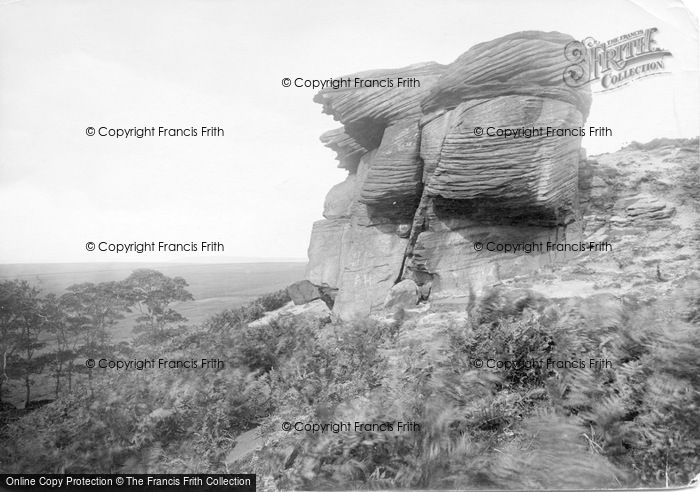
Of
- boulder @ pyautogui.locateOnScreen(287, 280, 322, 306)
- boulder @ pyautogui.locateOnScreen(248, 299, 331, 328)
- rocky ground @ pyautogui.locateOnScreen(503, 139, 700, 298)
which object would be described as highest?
rocky ground @ pyautogui.locateOnScreen(503, 139, 700, 298)

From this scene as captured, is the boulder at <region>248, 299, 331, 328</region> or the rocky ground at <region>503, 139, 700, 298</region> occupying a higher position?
the rocky ground at <region>503, 139, 700, 298</region>

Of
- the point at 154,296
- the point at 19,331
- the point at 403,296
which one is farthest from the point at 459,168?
the point at 19,331

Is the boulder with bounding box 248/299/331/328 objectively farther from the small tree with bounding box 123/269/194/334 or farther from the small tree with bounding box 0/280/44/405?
the small tree with bounding box 0/280/44/405

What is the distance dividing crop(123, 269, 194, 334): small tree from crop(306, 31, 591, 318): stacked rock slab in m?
3.42

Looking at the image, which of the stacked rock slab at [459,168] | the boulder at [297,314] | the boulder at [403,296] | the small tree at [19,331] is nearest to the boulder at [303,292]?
the boulder at [297,314]

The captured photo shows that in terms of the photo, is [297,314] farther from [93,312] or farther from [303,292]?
[93,312]

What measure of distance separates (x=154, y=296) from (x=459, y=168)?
555 cm

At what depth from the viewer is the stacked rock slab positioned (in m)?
6.35

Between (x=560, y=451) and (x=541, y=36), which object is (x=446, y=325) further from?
(x=541, y=36)

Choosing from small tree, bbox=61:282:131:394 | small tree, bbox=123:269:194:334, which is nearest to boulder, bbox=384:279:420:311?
small tree, bbox=123:269:194:334

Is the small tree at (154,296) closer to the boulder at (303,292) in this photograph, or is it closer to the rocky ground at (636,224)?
the boulder at (303,292)

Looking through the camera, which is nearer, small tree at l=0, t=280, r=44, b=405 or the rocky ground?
small tree at l=0, t=280, r=44, b=405

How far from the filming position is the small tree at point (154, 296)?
568 cm

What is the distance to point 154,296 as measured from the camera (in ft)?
19.3
